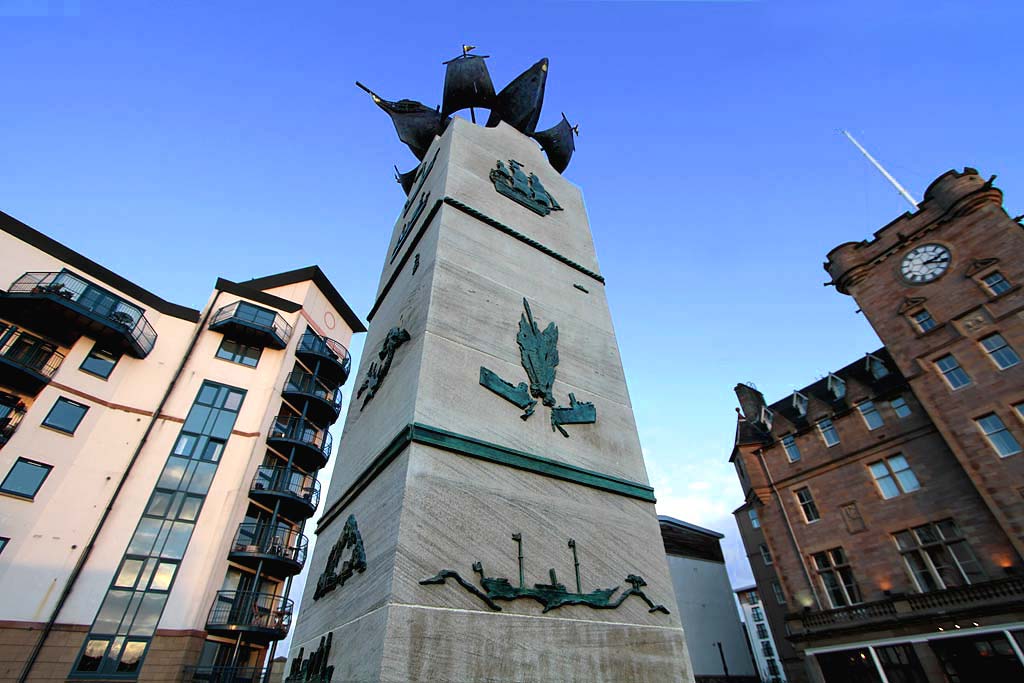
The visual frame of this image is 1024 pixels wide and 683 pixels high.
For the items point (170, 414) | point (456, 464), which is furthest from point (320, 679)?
point (170, 414)

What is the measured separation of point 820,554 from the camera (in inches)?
846

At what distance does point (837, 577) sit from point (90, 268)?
116ft

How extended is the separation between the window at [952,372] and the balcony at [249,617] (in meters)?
27.8

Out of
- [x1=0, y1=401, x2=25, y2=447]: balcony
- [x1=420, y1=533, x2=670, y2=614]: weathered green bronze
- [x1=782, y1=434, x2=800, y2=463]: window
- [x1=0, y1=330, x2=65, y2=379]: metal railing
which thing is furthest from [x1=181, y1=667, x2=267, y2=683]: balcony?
[x1=782, y1=434, x2=800, y2=463]: window

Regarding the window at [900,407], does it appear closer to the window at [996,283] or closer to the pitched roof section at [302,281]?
the window at [996,283]

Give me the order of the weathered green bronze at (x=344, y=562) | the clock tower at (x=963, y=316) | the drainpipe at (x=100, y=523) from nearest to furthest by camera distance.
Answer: the weathered green bronze at (x=344, y=562), the drainpipe at (x=100, y=523), the clock tower at (x=963, y=316)

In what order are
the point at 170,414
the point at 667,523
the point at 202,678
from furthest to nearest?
the point at 667,523
the point at 170,414
the point at 202,678

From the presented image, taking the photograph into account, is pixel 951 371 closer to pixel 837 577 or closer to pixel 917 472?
pixel 917 472

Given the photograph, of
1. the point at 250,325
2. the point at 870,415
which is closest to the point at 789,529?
the point at 870,415

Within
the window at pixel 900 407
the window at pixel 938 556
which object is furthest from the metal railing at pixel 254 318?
the window at pixel 938 556

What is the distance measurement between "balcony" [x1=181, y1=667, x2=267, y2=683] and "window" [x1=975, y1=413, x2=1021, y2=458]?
27706 millimetres

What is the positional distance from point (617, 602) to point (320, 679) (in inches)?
73.6

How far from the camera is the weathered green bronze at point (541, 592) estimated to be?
2633 mm

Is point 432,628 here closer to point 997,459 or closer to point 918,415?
point 997,459
